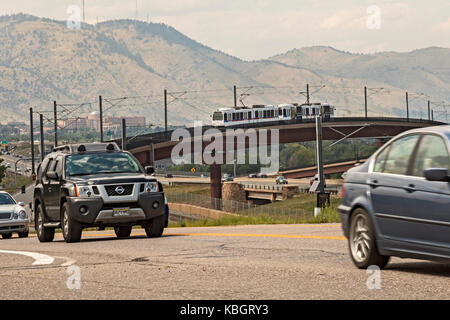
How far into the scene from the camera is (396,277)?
9906 millimetres

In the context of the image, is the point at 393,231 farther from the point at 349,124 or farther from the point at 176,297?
the point at 349,124

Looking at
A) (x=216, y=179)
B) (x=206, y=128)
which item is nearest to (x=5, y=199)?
(x=206, y=128)

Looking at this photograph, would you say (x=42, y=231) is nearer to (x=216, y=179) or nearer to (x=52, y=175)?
(x=52, y=175)

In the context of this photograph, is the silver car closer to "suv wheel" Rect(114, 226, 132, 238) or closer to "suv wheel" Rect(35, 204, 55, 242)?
"suv wheel" Rect(35, 204, 55, 242)

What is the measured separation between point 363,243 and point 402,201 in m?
0.92

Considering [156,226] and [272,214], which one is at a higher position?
[156,226]

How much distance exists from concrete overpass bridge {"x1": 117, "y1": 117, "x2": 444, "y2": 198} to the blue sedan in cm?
6531

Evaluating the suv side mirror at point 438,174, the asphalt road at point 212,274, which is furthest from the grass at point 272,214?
the suv side mirror at point 438,174

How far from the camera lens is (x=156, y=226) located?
1878cm

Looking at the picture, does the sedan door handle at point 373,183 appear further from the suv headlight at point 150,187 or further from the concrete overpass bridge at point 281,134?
the concrete overpass bridge at point 281,134

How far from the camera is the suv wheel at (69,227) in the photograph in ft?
59.7

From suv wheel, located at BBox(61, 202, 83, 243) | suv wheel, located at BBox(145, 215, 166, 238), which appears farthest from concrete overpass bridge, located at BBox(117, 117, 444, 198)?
suv wheel, located at BBox(61, 202, 83, 243)
